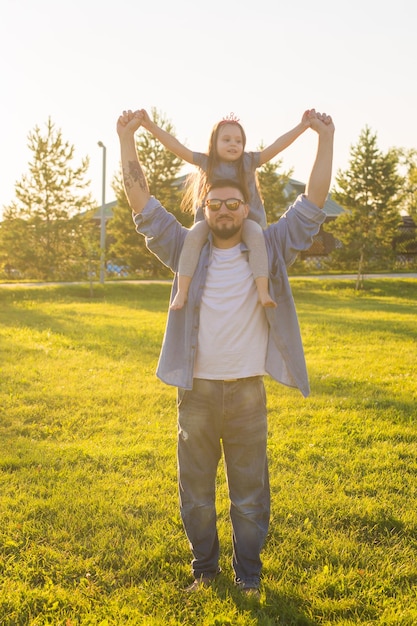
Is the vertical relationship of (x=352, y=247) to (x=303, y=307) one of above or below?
above

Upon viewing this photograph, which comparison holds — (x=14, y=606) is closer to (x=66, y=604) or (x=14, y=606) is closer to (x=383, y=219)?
(x=66, y=604)

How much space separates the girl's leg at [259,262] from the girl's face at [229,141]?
1.46 feet

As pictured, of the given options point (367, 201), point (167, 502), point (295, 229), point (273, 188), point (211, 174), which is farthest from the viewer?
point (273, 188)

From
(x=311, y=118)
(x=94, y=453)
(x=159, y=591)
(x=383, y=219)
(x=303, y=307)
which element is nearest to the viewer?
(x=311, y=118)

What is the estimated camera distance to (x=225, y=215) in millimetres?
3053

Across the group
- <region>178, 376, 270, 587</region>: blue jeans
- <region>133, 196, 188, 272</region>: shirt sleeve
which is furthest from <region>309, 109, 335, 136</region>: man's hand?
<region>178, 376, 270, 587</region>: blue jeans

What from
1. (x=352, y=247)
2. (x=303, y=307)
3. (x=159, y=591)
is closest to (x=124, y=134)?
(x=159, y=591)

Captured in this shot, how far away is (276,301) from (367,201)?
91.7ft

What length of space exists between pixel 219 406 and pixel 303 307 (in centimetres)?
1755

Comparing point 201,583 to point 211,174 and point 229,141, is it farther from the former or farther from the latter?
point 229,141

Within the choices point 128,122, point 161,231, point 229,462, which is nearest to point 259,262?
point 161,231

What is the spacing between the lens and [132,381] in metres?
8.48

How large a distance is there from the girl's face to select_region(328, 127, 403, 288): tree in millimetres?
26403

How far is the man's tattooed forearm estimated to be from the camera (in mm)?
3213
